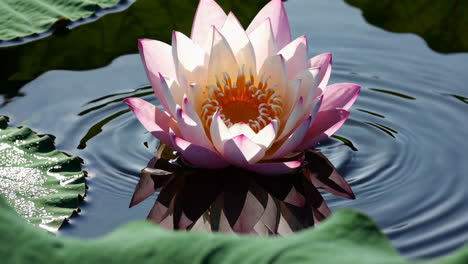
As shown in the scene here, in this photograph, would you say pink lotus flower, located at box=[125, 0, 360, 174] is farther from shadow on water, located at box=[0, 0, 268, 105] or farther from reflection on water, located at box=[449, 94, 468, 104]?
shadow on water, located at box=[0, 0, 268, 105]

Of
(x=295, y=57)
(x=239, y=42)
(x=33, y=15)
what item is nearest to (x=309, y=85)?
(x=295, y=57)

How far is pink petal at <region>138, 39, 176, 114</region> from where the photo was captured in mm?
1969

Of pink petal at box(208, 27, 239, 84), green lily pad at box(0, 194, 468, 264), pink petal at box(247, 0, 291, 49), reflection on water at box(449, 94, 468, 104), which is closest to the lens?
green lily pad at box(0, 194, 468, 264)

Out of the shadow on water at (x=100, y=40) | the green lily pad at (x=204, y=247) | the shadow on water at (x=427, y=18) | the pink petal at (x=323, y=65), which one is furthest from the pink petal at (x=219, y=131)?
the shadow on water at (x=427, y=18)

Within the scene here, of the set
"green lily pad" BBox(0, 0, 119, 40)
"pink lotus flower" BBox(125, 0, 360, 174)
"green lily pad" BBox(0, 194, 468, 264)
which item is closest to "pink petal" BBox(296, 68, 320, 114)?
"pink lotus flower" BBox(125, 0, 360, 174)

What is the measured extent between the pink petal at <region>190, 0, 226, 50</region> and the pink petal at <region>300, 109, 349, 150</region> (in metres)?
0.40

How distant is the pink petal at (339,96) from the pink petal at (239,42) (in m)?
0.21

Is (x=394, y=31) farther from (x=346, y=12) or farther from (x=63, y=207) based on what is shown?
(x=63, y=207)

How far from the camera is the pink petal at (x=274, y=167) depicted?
6.04 feet

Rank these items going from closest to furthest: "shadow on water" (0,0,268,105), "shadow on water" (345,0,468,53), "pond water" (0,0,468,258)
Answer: "pond water" (0,0,468,258) → "shadow on water" (0,0,268,105) → "shadow on water" (345,0,468,53)

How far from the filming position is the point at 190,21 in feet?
9.45

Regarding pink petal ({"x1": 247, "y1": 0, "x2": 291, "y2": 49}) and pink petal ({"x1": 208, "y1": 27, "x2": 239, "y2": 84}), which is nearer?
pink petal ({"x1": 208, "y1": 27, "x2": 239, "y2": 84})

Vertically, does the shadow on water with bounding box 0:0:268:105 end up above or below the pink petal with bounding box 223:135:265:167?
below

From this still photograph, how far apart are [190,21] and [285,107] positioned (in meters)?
1.03
